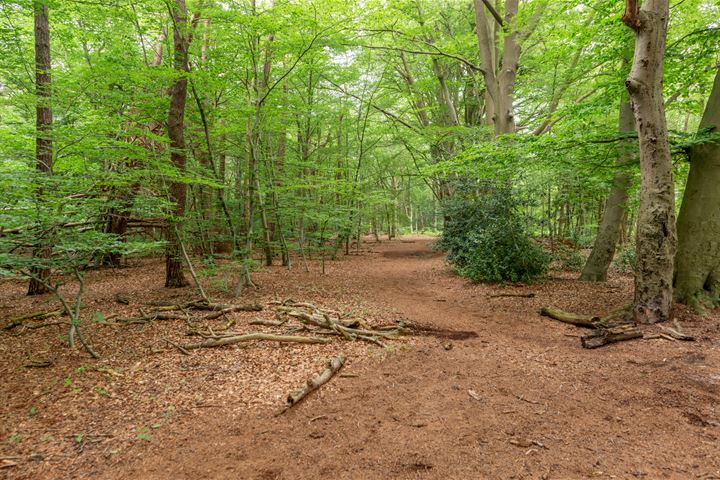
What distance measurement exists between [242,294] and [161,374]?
11.4 ft

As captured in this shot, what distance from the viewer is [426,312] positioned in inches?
270

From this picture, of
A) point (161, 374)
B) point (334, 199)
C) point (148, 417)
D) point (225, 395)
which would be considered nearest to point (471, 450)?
point (225, 395)

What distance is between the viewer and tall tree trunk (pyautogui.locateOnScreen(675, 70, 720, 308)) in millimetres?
5273

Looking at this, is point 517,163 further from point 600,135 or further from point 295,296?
point 295,296

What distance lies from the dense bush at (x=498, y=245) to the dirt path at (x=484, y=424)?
14.2ft

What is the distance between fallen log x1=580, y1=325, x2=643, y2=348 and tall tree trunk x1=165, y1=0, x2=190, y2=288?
21.3ft

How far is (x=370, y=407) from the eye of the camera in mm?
3307

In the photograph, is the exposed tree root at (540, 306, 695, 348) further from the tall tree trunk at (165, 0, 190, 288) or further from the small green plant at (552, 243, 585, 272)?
the tall tree trunk at (165, 0, 190, 288)

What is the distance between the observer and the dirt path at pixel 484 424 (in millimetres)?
2438

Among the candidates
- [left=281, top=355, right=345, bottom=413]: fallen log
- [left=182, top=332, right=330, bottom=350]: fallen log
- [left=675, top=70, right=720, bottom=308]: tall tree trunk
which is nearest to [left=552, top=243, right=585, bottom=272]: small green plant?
[left=675, top=70, right=720, bottom=308]: tall tree trunk

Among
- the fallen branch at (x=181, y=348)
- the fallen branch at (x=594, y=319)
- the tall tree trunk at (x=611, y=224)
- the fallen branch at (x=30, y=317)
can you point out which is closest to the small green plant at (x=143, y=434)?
the fallen branch at (x=181, y=348)

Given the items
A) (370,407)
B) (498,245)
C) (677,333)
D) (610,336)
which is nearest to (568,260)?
(498,245)

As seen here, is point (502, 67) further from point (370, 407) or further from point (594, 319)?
point (370, 407)

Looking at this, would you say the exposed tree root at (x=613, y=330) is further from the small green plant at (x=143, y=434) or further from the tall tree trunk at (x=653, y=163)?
the small green plant at (x=143, y=434)
